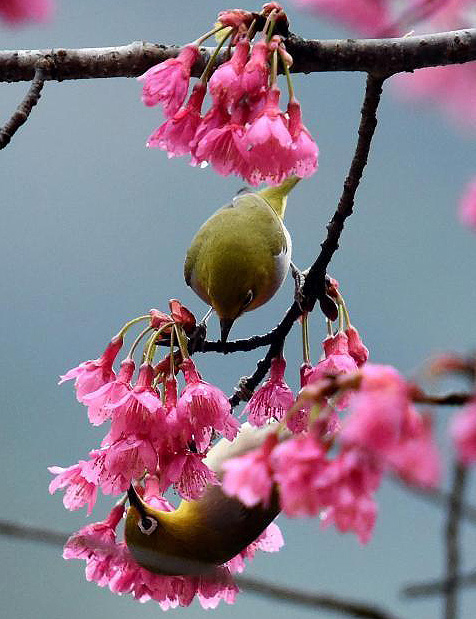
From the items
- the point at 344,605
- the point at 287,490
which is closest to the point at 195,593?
the point at 287,490

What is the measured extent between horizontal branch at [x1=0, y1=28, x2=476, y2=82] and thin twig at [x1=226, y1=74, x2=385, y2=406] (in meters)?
0.03

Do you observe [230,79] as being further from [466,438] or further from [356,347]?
[466,438]

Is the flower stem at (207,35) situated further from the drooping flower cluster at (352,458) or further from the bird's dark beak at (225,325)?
the drooping flower cluster at (352,458)

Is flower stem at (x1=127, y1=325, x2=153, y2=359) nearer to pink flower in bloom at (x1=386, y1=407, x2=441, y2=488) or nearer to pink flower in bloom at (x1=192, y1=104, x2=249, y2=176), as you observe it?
pink flower in bloom at (x1=192, y1=104, x2=249, y2=176)

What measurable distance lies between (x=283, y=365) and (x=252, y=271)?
14 centimetres

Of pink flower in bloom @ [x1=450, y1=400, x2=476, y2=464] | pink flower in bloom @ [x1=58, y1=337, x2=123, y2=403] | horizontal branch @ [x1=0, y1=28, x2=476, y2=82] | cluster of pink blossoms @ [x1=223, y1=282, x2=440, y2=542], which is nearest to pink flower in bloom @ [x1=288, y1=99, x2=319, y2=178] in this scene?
horizontal branch @ [x1=0, y1=28, x2=476, y2=82]

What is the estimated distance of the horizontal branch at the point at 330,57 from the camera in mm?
A: 1102

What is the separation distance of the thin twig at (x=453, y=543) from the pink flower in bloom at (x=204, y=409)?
646 millimetres

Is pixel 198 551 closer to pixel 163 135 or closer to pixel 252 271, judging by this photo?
pixel 252 271

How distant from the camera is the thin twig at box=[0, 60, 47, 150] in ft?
3.23

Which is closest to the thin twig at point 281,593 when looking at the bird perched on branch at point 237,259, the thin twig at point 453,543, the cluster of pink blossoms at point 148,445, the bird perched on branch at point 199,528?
the thin twig at point 453,543

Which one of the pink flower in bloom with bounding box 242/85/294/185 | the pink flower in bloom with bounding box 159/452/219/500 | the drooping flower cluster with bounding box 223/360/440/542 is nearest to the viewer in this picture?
the drooping flower cluster with bounding box 223/360/440/542

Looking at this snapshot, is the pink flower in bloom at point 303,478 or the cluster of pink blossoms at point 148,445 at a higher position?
the cluster of pink blossoms at point 148,445

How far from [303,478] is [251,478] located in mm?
41
